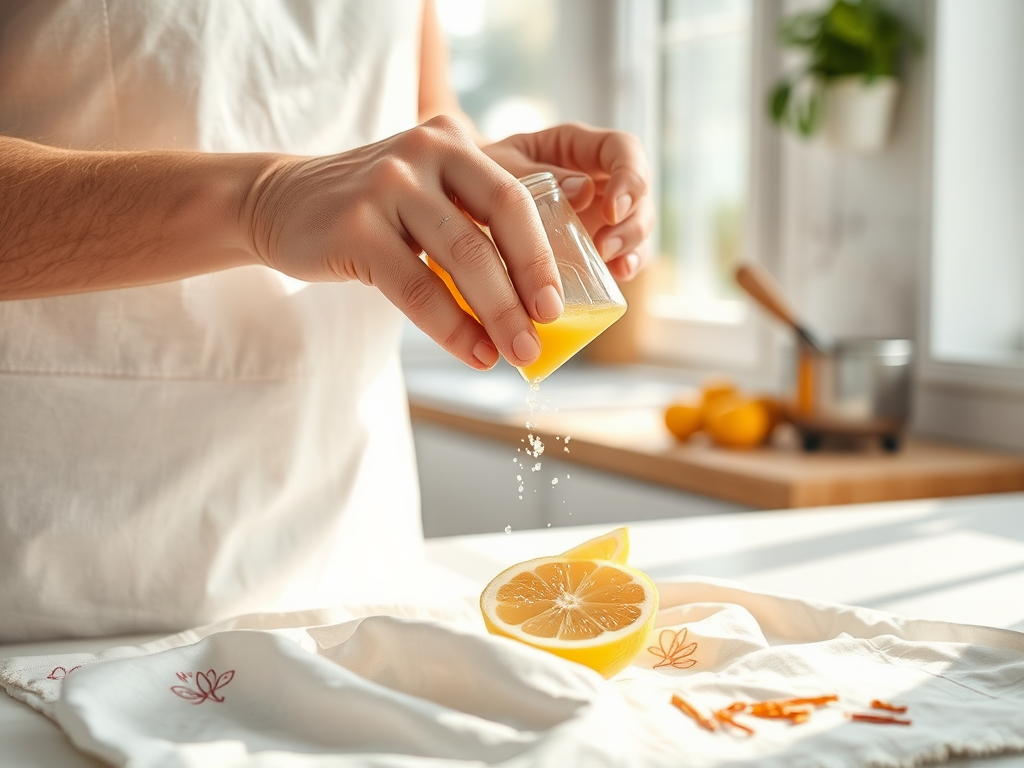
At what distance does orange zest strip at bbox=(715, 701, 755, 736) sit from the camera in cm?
57

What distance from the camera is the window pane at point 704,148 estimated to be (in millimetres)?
2955

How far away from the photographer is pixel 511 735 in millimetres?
535

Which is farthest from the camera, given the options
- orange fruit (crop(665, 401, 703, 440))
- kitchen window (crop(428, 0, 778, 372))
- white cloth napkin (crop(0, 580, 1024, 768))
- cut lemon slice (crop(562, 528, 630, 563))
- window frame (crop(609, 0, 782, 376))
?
kitchen window (crop(428, 0, 778, 372))

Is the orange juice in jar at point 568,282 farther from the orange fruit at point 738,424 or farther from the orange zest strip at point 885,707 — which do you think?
the orange fruit at point 738,424

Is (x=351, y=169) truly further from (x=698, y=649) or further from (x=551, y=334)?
(x=698, y=649)

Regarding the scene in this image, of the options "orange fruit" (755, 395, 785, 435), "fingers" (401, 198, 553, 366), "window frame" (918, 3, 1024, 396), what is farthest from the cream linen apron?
"window frame" (918, 3, 1024, 396)

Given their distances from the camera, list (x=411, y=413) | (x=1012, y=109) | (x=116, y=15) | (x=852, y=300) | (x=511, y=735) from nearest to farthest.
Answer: (x=511, y=735)
(x=116, y=15)
(x=1012, y=109)
(x=852, y=300)
(x=411, y=413)

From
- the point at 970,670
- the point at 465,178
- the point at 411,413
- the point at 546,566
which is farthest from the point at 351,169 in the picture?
the point at 411,413

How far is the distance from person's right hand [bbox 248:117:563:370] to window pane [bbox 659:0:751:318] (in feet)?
7.46

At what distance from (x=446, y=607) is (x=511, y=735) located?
0.98 ft

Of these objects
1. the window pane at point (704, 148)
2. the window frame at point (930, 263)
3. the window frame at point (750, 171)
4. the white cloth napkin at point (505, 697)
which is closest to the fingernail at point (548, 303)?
the white cloth napkin at point (505, 697)

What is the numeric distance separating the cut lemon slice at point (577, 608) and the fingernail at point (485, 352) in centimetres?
15

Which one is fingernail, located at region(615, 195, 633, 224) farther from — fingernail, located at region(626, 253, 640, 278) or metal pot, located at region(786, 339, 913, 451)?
metal pot, located at region(786, 339, 913, 451)

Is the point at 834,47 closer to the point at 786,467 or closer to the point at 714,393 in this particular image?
Result: the point at 714,393
